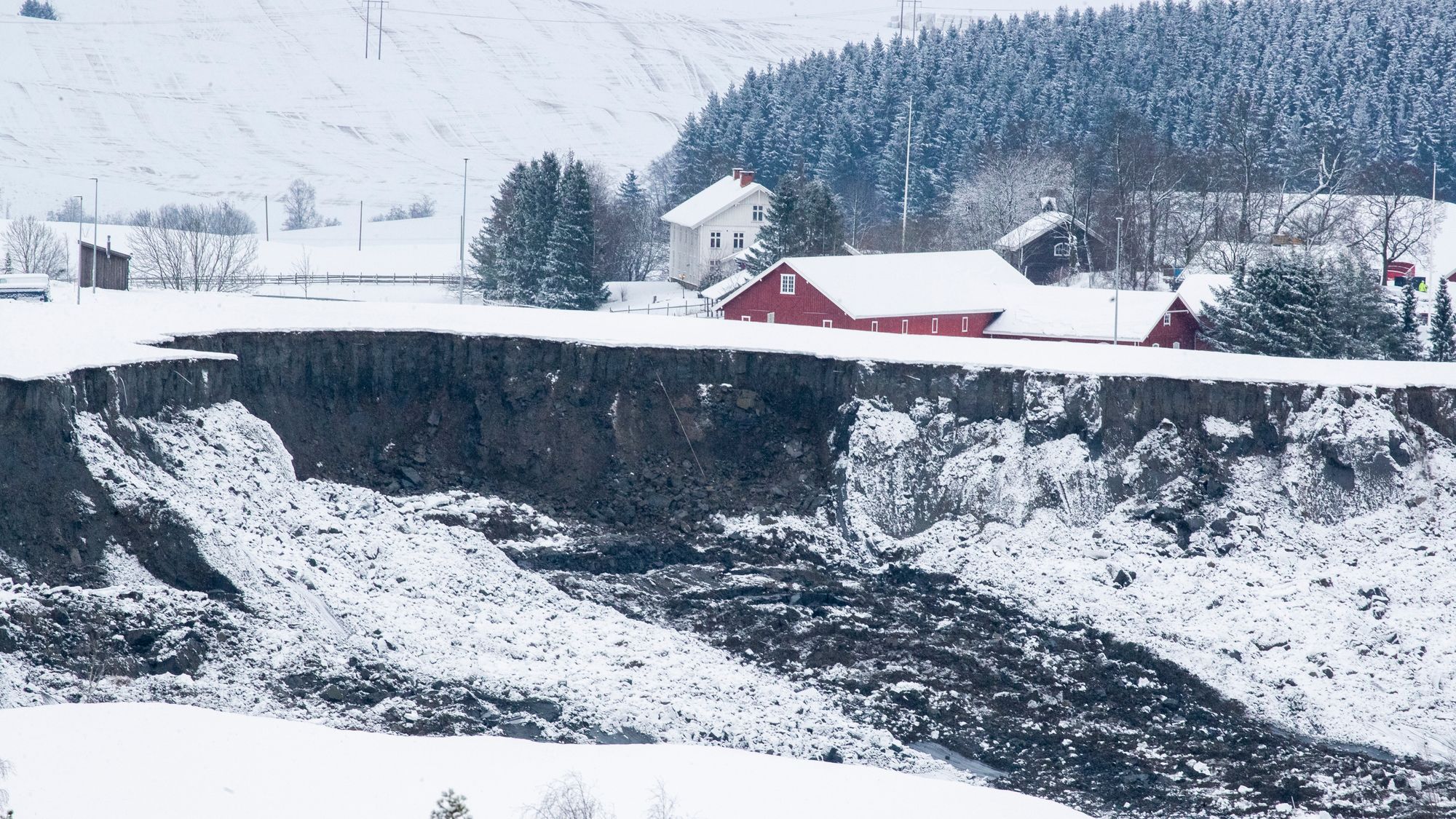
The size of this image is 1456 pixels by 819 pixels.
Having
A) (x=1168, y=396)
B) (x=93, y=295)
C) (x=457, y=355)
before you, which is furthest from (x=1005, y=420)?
(x=93, y=295)

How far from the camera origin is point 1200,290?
53.5m

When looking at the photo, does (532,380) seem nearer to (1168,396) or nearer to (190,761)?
(1168,396)

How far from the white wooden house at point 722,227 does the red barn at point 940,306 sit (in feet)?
87.6

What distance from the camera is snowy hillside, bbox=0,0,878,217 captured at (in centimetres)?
13862

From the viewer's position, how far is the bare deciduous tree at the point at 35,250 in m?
71.6

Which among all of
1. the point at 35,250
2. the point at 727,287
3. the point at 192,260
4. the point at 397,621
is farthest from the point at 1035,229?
the point at 397,621

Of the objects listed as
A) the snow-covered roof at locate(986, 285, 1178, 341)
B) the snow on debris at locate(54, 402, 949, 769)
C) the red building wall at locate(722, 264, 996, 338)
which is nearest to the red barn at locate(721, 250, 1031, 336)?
the red building wall at locate(722, 264, 996, 338)

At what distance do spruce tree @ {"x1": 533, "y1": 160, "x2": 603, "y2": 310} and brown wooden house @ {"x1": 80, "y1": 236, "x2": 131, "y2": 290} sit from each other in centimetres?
1763

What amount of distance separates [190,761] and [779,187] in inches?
2243

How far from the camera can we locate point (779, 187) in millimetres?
72062

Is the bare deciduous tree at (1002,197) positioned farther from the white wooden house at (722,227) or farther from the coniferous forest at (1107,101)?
the white wooden house at (722,227)

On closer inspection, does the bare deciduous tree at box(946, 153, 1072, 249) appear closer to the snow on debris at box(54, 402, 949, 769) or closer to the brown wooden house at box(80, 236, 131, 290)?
the brown wooden house at box(80, 236, 131, 290)

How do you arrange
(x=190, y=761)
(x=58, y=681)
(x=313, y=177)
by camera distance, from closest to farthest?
1. (x=190, y=761)
2. (x=58, y=681)
3. (x=313, y=177)

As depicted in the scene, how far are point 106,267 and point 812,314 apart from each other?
26558 millimetres
